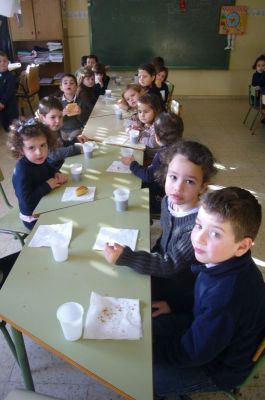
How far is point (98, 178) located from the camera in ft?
7.59

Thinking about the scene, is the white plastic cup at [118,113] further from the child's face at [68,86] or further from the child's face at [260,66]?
the child's face at [260,66]

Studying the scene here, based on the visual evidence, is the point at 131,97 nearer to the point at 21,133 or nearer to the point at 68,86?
the point at 68,86

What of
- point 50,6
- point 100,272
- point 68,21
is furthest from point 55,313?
point 68,21

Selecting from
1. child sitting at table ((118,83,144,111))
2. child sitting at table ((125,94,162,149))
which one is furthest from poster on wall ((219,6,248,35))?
child sitting at table ((125,94,162,149))

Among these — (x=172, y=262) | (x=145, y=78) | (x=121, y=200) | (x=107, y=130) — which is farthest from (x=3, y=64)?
(x=172, y=262)

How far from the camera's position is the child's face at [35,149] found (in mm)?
2188

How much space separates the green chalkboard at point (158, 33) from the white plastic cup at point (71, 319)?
685cm

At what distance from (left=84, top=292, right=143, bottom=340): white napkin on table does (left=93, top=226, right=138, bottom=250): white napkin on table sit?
345 millimetres

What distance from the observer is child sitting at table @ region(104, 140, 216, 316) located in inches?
58.8

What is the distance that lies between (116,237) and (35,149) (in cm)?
94

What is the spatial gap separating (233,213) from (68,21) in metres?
7.13

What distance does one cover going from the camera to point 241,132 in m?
5.68

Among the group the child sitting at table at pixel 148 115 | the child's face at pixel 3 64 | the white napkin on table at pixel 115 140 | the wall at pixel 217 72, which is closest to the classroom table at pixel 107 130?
the white napkin on table at pixel 115 140

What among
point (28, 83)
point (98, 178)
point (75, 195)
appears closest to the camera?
point (75, 195)
